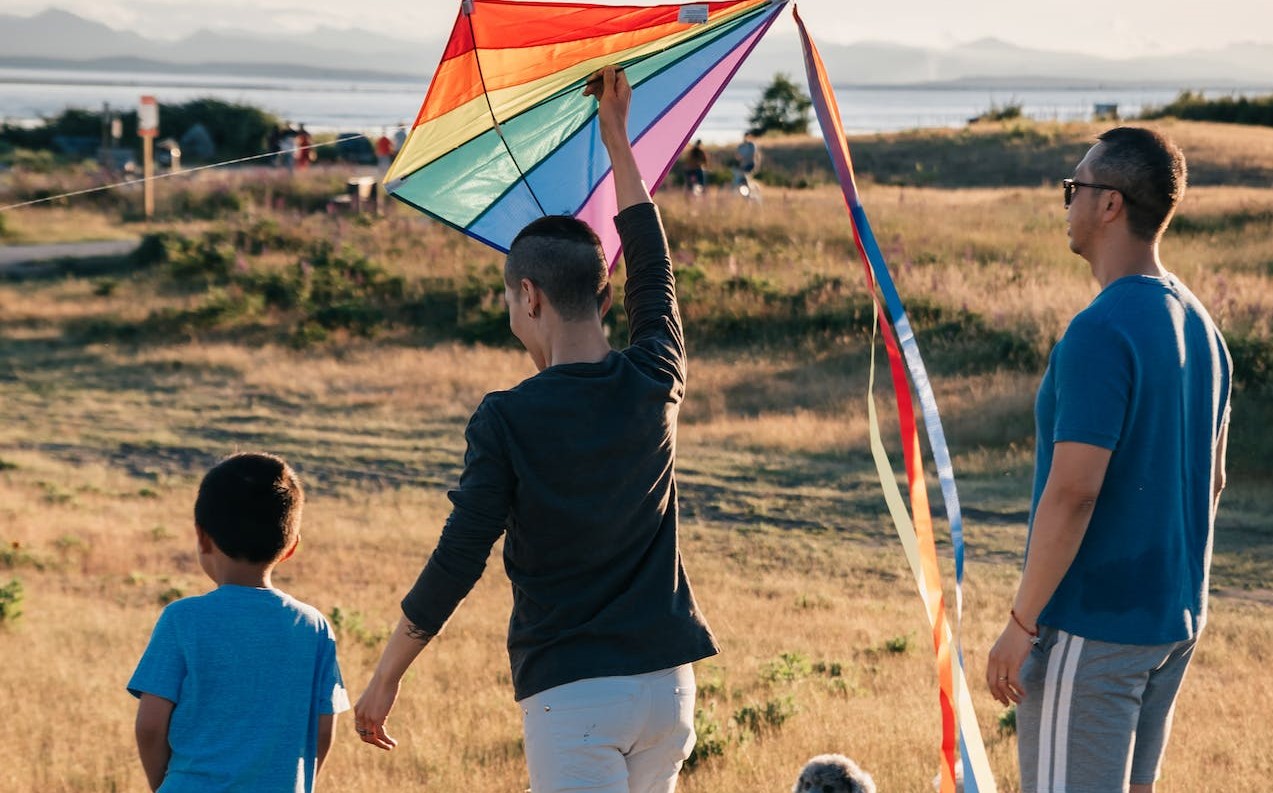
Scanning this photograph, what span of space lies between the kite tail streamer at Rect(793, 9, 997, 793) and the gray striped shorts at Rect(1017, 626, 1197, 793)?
0.31 metres

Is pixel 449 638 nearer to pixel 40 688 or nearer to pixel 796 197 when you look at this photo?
pixel 40 688

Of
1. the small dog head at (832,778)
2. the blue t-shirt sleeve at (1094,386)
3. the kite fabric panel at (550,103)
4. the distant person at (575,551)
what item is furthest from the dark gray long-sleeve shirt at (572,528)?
the kite fabric panel at (550,103)

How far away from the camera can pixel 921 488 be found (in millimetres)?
3592

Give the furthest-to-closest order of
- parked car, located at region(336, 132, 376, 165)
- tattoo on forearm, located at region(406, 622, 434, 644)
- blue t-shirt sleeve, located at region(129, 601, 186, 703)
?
parked car, located at region(336, 132, 376, 165) → tattoo on forearm, located at region(406, 622, 434, 644) → blue t-shirt sleeve, located at region(129, 601, 186, 703)

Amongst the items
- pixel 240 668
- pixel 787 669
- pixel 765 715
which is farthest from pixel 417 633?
pixel 787 669

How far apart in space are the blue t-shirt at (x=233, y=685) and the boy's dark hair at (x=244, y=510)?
9cm

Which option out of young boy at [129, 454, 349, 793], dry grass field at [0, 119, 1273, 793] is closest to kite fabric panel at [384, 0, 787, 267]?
young boy at [129, 454, 349, 793]

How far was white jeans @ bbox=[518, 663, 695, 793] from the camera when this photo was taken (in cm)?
285

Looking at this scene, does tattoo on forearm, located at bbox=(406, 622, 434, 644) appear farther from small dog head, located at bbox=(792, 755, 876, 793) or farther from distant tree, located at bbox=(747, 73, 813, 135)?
distant tree, located at bbox=(747, 73, 813, 135)

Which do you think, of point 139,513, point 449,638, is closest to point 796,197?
point 139,513

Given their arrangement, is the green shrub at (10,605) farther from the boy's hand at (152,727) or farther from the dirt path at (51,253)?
the dirt path at (51,253)

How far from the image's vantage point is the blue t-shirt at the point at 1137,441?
302 cm

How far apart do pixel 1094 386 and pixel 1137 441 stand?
0.19 meters

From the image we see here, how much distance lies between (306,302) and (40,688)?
581 inches
